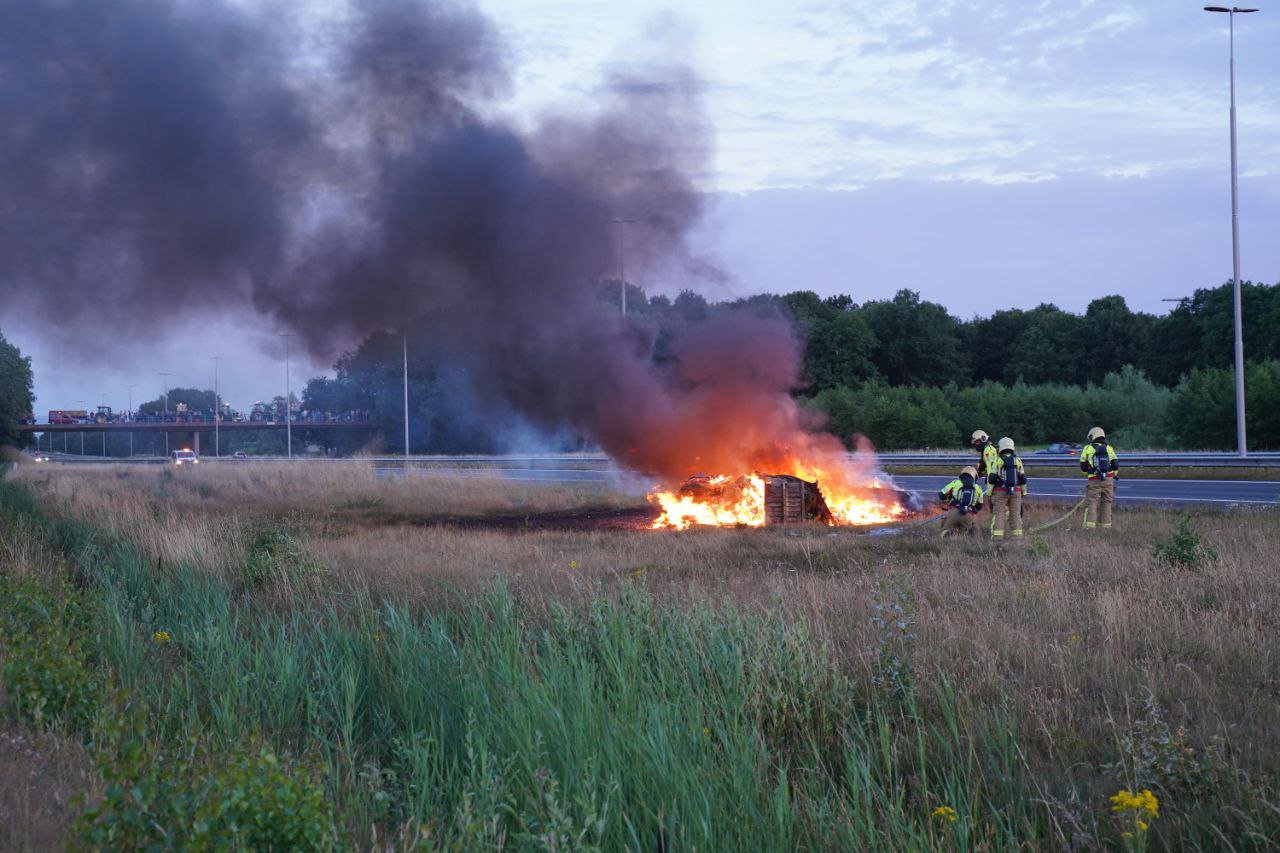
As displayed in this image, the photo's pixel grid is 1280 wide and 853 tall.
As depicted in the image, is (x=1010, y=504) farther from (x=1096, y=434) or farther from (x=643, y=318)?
(x=643, y=318)

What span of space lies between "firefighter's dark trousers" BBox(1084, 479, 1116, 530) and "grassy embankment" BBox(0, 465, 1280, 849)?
495 centimetres

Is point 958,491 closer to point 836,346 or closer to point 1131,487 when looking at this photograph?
point 1131,487

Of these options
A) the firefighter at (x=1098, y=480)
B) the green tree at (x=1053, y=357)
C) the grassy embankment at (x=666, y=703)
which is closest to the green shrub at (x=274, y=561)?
the grassy embankment at (x=666, y=703)

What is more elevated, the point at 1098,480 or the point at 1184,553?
the point at 1098,480

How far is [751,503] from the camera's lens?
20906 mm

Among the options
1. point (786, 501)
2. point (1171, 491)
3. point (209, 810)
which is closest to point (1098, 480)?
point (786, 501)

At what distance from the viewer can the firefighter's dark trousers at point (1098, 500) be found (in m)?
17.2

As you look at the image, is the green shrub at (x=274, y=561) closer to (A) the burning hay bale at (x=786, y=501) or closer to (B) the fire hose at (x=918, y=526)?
(B) the fire hose at (x=918, y=526)

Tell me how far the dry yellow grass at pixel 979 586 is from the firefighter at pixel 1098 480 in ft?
1.51

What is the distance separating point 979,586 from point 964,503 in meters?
6.37

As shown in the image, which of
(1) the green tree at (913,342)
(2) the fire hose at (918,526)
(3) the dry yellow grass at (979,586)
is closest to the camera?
(3) the dry yellow grass at (979,586)

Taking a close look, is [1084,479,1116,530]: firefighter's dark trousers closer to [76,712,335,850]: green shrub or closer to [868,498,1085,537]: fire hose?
[868,498,1085,537]: fire hose

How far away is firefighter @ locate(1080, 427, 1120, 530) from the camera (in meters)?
17.2

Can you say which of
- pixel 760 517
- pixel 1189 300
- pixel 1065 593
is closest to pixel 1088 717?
pixel 1065 593
